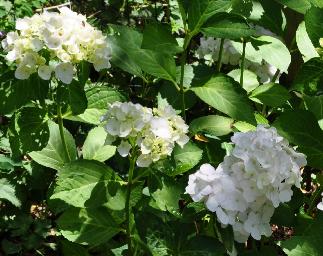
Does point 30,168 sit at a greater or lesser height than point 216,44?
lesser

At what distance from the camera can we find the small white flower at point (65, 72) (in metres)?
1.72

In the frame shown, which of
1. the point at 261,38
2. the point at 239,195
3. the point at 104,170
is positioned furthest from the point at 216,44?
the point at 239,195

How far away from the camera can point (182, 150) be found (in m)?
1.98

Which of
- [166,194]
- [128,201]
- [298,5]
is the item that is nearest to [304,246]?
[166,194]

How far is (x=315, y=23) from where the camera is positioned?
6.33ft

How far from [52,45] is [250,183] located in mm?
729

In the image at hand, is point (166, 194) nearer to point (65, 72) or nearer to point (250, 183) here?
point (250, 183)

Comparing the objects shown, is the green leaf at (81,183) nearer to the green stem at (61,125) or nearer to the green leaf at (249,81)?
the green stem at (61,125)

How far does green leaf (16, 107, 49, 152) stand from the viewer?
1.93 metres

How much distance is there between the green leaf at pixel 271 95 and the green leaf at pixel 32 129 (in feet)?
2.84

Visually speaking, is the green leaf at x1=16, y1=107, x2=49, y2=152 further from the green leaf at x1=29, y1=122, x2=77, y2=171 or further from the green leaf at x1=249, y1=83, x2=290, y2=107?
the green leaf at x1=249, y1=83, x2=290, y2=107

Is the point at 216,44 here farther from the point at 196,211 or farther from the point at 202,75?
the point at 196,211

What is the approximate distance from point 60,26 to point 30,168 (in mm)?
928

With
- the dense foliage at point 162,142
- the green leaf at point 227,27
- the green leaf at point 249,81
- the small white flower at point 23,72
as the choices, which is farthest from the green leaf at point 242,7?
the small white flower at point 23,72
